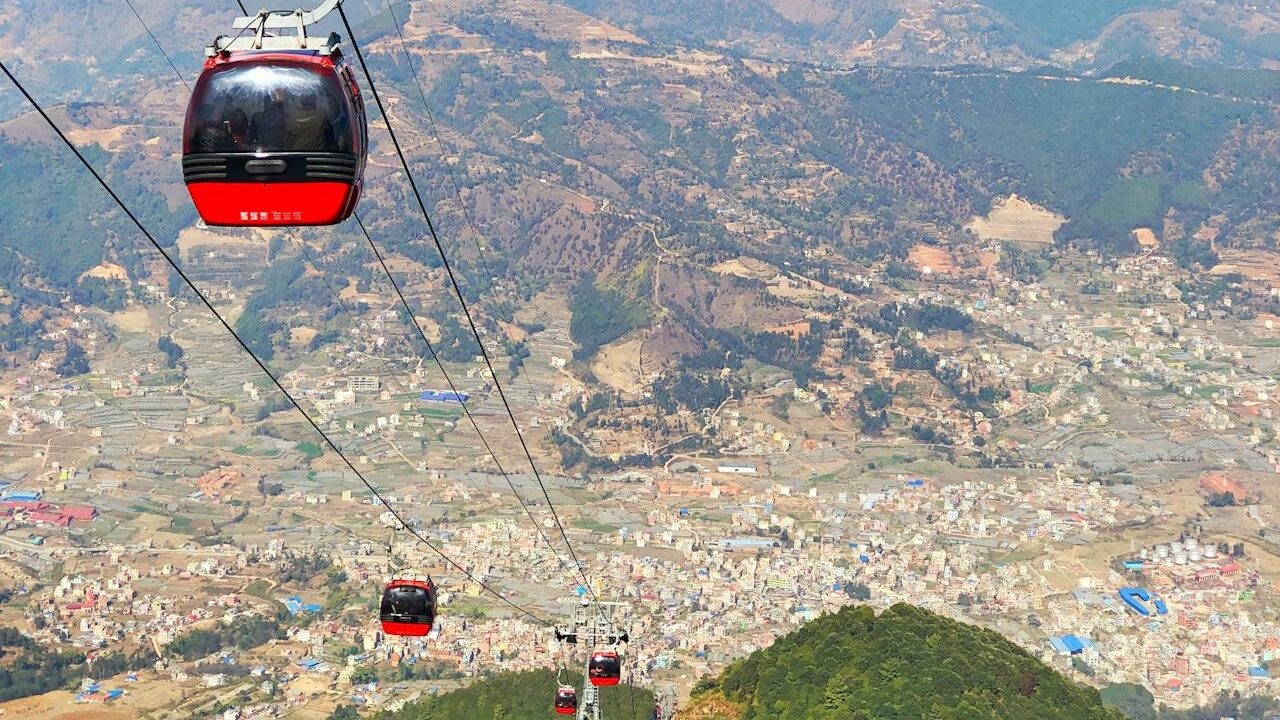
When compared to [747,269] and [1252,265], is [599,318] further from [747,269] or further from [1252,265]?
[1252,265]

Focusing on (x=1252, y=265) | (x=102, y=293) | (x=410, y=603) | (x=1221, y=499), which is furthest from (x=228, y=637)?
(x=1252, y=265)

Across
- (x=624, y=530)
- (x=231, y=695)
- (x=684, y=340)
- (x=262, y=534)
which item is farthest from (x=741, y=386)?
(x=231, y=695)

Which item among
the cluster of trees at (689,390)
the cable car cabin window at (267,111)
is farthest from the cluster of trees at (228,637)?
the cable car cabin window at (267,111)

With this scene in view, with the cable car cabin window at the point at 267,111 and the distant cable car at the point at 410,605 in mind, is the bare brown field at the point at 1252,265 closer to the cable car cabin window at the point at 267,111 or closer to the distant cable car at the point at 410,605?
the distant cable car at the point at 410,605

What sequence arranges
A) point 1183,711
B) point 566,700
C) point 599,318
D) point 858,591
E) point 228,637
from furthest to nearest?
point 599,318 < point 858,591 < point 228,637 < point 1183,711 < point 566,700

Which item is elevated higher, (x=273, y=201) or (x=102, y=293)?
(x=273, y=201)

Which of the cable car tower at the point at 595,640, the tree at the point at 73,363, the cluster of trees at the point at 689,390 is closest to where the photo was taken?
the cable car tower at the point at 595,640
